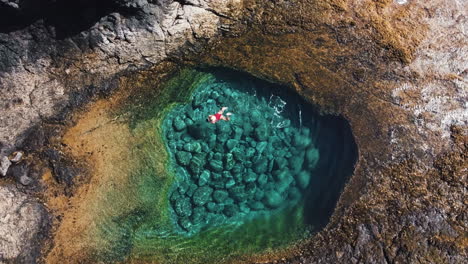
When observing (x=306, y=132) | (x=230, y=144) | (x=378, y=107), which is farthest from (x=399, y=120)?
(x=230, y=144)

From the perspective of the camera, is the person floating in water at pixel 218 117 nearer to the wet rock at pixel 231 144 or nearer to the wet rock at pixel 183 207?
the wet rock at pixel 231 144

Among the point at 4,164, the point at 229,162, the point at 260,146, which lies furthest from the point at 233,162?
the point at 4,164

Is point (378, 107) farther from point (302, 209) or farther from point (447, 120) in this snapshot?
point (302, 209)

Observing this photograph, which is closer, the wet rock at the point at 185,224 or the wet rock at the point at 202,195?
the wet rock at the point at 185,224

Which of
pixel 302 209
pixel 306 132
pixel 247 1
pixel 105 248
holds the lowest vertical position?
pixel 105 248

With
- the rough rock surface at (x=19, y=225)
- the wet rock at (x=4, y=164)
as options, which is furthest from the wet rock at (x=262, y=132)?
the wet rock at (x=4, y=164)

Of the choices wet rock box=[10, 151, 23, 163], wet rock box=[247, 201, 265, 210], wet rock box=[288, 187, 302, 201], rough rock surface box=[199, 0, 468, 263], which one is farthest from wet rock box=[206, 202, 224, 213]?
wet rock box=[10, 151, 23, 163]

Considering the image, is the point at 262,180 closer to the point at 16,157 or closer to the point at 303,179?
the point at 303,179
